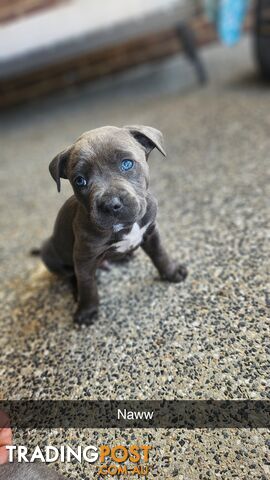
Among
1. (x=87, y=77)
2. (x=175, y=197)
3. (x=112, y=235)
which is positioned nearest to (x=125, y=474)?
(x=112, y=235)

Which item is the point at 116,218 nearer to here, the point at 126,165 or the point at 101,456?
the point at 126,165

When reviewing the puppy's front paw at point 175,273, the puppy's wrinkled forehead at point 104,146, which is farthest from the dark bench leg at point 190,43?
the puppy's wrinkled forehead at point 104,146

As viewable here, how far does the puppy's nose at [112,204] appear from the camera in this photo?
1188 mm

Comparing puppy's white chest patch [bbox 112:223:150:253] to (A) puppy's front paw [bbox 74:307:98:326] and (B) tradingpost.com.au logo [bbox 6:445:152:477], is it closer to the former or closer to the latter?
(A) puppy's front paw [bbox 74:307:98:326]

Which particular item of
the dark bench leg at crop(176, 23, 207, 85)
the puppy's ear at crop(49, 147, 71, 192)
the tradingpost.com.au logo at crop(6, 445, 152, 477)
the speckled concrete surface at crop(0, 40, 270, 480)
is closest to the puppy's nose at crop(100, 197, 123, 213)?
the puppy's ear at crop(49, 147, 71, 192)

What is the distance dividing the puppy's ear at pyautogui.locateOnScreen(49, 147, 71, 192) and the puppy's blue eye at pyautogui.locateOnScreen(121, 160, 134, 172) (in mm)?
198

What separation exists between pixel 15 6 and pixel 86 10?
0.88m

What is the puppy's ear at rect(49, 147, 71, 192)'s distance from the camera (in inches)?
51.9

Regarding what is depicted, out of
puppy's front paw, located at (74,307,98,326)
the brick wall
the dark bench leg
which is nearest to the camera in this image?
puppy's front paw, located at (74,307,98,326)

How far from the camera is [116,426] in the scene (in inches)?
52.7

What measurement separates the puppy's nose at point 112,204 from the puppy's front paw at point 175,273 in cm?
68

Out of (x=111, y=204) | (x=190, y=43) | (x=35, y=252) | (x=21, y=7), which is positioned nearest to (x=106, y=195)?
(x=111, y=204)

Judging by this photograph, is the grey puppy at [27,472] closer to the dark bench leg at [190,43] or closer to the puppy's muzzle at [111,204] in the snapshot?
the puppy's muzzle at [111,204]

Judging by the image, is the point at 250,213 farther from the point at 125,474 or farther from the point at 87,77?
the point at 87,77
